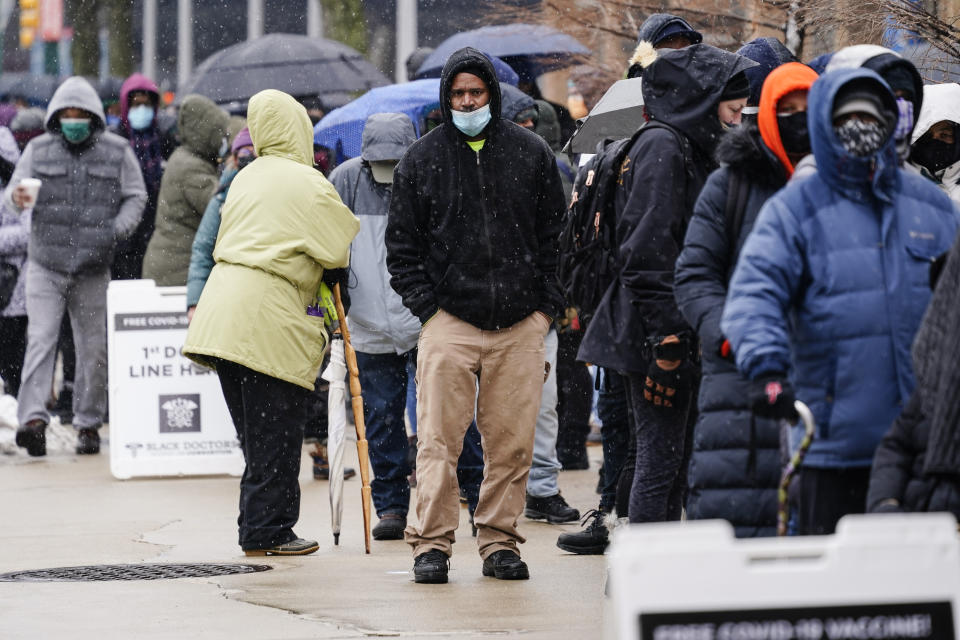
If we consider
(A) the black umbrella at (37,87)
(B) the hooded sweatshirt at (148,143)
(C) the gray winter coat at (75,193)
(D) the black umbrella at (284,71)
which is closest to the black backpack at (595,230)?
(C) the gray winter coat at (75,193)

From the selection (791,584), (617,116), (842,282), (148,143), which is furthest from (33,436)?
(791,584)

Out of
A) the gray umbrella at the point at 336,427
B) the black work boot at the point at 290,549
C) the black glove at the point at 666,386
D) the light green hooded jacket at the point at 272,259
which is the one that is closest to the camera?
the black glove at the point at 666,386

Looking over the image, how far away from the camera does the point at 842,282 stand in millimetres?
4691

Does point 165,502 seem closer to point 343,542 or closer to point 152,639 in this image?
point 343,542

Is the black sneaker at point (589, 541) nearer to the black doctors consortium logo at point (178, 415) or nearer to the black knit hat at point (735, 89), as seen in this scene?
the black knit hat at point (735, 89)

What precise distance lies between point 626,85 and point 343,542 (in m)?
2.84

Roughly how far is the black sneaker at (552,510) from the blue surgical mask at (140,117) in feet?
23.5

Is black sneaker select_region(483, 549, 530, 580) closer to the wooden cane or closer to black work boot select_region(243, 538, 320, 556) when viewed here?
the wooden cane

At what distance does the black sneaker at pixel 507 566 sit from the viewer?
7.45 m

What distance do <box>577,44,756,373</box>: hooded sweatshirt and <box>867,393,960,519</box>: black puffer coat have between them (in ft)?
6.79

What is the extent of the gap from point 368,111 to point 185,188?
78.2 inches

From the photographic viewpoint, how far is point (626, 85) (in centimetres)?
937

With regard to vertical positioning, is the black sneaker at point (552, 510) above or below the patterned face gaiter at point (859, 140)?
below

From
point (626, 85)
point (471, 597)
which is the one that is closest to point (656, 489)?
point (471, 597)
